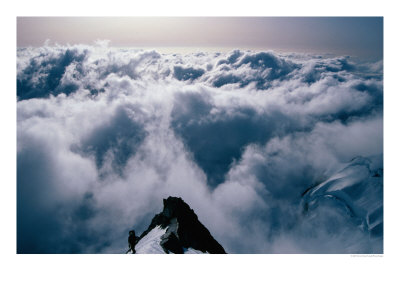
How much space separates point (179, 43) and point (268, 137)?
8386 millimetres

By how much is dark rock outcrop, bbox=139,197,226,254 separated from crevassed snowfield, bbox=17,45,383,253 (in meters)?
0.91

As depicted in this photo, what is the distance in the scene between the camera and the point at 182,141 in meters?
10.7

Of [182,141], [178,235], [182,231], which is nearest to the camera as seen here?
[178,235]

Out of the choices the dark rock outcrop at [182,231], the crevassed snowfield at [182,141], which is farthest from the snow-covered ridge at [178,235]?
the crevassed snowfield at [182,141]

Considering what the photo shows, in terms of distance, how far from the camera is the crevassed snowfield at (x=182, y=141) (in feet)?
21.1

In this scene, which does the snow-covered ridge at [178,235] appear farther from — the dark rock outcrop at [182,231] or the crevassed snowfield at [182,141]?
the crevassed snowfield at [182,141]

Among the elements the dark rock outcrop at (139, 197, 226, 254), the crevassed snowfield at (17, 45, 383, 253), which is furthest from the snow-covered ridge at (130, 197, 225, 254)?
the crevassed snowfield at (17, 45, 383, 253)

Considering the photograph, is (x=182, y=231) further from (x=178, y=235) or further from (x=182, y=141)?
(x=182, y=141)

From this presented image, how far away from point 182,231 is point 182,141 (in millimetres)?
5394

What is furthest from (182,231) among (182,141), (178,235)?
(182,141)

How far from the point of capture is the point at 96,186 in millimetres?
9875

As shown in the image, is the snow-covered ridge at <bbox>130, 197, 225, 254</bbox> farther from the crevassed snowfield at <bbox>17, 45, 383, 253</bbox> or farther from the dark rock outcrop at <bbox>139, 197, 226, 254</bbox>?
the crevassed snowfield at <bbox>17, 45, 383, 253</bbox>
